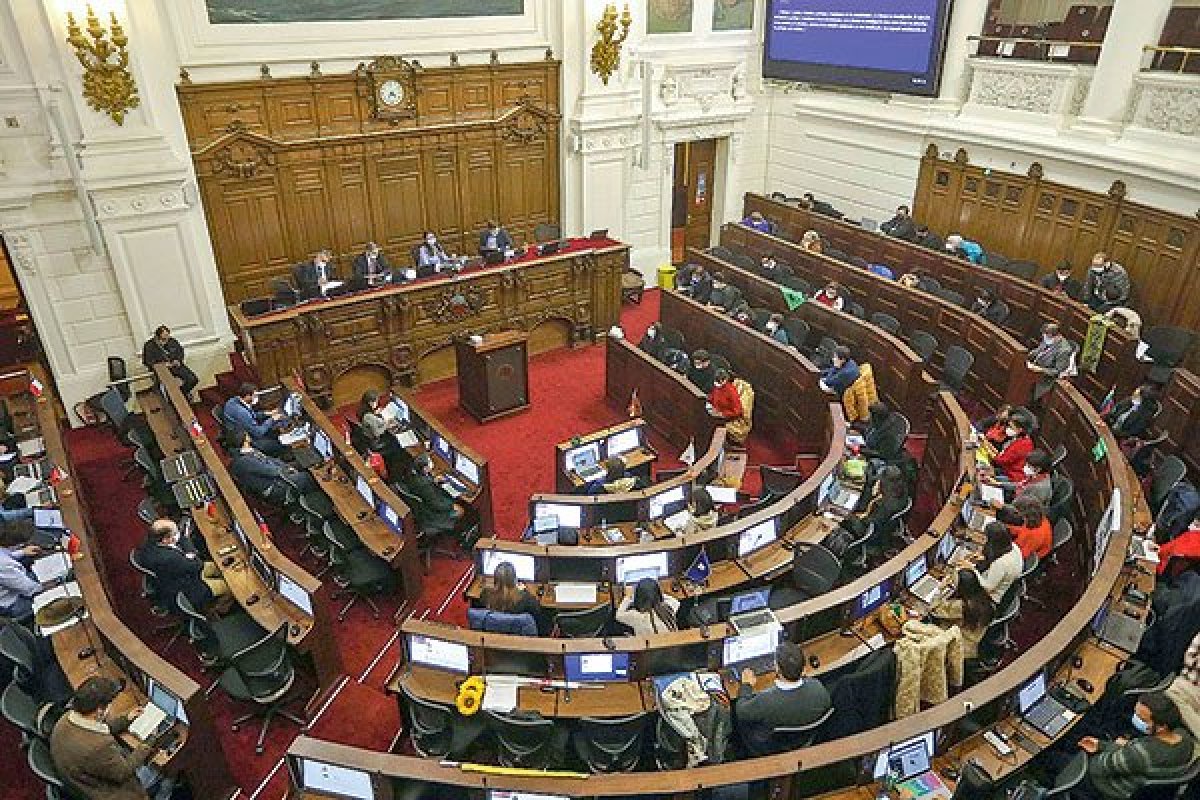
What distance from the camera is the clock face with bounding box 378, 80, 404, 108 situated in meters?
11.8

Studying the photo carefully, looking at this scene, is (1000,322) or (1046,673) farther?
(1000,322)

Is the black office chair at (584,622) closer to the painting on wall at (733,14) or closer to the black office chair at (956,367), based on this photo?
the black office chair at (956,367)

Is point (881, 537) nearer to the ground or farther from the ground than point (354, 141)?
nearer to the ground

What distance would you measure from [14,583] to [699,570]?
5.49m

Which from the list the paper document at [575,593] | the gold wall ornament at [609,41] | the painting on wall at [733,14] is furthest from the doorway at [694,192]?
the paper document at [575,593]

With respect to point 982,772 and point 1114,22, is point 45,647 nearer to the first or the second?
point 982,772

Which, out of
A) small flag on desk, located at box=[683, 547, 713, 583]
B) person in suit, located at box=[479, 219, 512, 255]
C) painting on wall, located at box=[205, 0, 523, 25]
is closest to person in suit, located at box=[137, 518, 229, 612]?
small flag on desk, located at box=[683, 547, 713, 583]

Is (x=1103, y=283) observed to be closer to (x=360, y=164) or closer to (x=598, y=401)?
(x=598, y=401)

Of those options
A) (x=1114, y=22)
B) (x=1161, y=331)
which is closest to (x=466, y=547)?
(x=1161, y=331)

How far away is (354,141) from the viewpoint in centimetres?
1190

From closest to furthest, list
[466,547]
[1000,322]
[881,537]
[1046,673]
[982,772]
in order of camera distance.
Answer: [982,772], [1046,673], [881,537], [466,547], [1000,322]

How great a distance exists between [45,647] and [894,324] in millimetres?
9968

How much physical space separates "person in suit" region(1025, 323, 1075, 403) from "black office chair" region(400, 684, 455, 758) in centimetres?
750

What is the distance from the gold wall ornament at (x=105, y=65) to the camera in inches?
365
